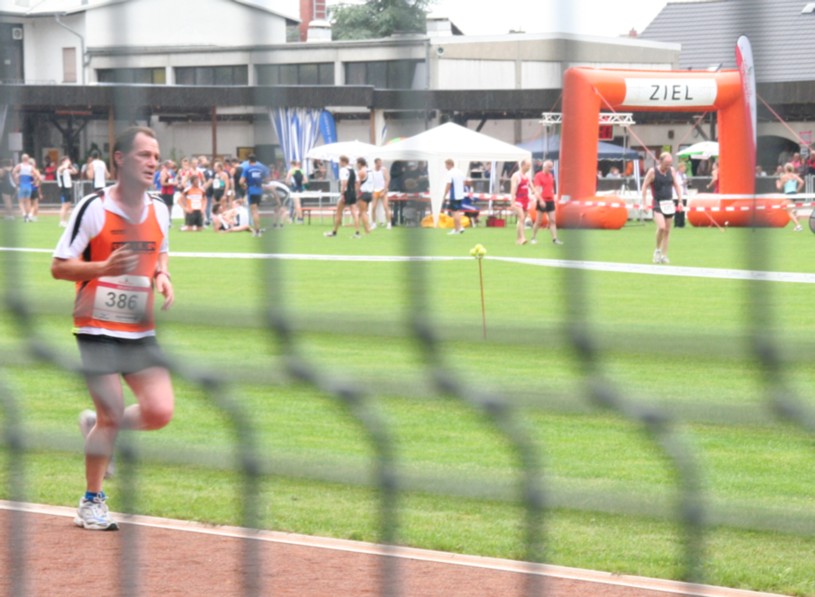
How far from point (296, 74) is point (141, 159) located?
0.79ft

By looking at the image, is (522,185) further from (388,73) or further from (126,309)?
(388,73)

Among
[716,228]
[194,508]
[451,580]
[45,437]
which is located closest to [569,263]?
[716,228]

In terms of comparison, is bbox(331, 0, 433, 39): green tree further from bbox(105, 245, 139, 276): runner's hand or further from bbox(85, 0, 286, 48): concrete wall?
bbox(105, 245, 139, 276): runner's hand

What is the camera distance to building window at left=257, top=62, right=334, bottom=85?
1589mm

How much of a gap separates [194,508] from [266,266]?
475cm

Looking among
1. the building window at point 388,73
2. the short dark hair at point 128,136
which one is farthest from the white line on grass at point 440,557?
the building window at point 388,73

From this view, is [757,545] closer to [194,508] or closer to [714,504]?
[194,508]

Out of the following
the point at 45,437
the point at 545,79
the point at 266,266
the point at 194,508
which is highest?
the point at 545,79

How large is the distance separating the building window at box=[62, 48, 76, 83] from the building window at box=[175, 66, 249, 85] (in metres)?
0.13

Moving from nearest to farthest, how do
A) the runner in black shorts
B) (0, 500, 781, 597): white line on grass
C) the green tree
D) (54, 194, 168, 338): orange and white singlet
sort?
the green tree
(54, 194, 168, 338): orange and white singlet
the runner in black shorts
(0, 500, 781, 597): white line on grass

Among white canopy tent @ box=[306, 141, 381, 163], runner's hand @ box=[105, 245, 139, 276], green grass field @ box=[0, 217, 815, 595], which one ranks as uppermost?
white canopy tent @ box=[306, 141, 381, 163]

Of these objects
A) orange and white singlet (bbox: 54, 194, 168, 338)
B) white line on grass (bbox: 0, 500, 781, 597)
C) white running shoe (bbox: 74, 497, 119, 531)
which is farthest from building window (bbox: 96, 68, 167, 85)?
white running shoe (bbox: 74, 497, 119, 531)

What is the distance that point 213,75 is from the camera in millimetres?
1691

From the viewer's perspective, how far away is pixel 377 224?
181cm
